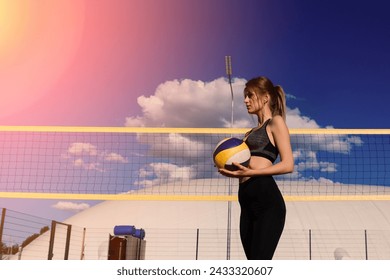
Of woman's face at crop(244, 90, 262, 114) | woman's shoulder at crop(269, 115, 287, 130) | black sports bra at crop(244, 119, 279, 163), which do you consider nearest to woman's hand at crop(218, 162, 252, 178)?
black sports bra at crop(244, 119, 279, 163)

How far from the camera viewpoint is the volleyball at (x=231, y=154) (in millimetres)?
3135

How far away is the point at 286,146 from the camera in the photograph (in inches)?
118

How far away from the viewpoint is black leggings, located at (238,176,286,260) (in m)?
2.87

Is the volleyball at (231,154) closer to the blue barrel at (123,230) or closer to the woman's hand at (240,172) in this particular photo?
the woman's hand at (240,172)

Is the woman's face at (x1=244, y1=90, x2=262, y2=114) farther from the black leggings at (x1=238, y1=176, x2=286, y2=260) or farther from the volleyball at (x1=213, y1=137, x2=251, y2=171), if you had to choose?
the black leggings at (x1=238, y1=176, x2=286, y2=260)

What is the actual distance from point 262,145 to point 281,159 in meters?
0.17

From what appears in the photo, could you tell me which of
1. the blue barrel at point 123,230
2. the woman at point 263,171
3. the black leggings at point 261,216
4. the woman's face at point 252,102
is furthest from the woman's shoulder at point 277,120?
the blue barrel at point 123,230

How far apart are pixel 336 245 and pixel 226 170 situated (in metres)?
24.9

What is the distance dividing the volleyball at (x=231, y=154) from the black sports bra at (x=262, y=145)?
0.05 meters

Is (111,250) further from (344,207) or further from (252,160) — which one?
(344,207)

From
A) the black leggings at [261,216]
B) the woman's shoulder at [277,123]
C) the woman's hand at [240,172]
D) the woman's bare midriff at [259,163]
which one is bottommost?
the black leggings at [261,216]

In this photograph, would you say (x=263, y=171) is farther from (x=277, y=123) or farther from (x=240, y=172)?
(x=277, y=123)

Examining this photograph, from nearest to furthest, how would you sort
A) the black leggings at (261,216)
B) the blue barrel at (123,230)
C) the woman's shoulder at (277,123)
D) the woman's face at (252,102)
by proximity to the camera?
the black leggings at (261,216) < the woman's shoulder at (277,123) < the woman's face at (252,102) < the blue barrel at (123,230)

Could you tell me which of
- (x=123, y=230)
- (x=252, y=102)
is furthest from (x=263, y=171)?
(x=123, y=230)
